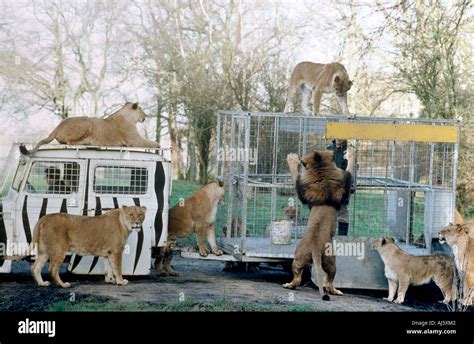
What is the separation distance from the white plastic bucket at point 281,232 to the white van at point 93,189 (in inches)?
48.7

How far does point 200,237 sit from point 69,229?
1.52 metres

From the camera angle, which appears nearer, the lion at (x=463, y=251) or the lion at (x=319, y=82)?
the lion at (x=463, y=251)

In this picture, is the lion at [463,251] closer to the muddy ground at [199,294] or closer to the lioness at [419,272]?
the lioness at [419,272]

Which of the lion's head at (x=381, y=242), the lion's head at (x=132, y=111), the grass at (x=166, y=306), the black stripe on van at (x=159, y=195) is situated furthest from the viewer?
the lion's head at (x=132, y=111)

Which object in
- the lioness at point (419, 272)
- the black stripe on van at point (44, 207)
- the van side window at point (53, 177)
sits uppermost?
the van side window at point (53, 177)

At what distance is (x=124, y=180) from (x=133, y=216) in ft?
1.98

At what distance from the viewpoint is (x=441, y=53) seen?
14.4 meters

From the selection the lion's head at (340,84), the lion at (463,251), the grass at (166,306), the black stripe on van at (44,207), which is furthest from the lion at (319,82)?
the black stripe on van at (44,207)

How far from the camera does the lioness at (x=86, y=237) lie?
7.42 m

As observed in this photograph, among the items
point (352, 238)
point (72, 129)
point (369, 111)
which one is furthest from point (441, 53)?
point (72, 129)

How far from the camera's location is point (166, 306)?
6.84 m

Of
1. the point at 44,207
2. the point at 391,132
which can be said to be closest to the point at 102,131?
the point at 44,207

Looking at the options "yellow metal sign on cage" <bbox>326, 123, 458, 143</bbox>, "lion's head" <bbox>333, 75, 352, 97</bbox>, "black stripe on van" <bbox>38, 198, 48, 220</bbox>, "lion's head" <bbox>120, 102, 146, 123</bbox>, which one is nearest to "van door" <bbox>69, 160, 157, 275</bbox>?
"black stripe on van" <bbox>38, 198, 48, 220</bbox>
